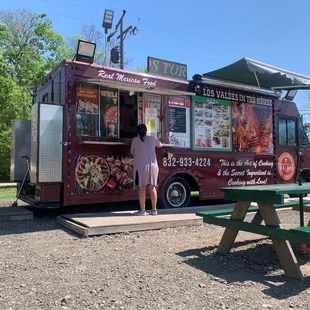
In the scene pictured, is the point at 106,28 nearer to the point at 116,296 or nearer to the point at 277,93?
the point at 277,93

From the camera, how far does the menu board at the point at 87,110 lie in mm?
6316

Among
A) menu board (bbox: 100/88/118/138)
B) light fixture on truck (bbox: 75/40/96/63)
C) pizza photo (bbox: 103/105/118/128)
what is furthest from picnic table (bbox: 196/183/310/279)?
light fixture on truck (bbox: 75/40/96/63)

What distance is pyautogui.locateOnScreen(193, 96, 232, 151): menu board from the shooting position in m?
7.66

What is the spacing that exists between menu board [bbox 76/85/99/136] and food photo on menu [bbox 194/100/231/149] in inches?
88.9

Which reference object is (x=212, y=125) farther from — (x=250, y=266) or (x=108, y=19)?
(x=108, y=19)

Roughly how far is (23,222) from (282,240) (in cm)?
445

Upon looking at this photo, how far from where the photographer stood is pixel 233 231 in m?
4.29

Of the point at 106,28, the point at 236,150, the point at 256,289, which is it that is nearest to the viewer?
the point at 256,289

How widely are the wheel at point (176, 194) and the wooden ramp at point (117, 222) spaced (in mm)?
935

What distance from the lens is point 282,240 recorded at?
372 cm

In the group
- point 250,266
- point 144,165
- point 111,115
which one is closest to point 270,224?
point 250,266

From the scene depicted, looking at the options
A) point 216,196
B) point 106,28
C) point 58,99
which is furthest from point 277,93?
point 106,28

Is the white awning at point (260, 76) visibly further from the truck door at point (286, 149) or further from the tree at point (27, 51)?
the tree at point (27, 51)

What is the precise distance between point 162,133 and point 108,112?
3.95ft
